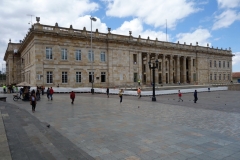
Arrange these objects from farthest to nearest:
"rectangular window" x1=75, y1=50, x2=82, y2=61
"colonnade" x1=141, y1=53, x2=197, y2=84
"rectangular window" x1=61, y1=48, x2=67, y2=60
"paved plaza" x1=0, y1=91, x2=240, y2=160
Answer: "colonnade" x1=141, y1=53, x2=197, y2=84, "rectangular window" x1=75, y1=50, x2=82, y2=61, "rectangular window" x1=61, y1=48, x2=67, y2=60, "paved plaza" x1=0, y1=91, x2=240, y2=160

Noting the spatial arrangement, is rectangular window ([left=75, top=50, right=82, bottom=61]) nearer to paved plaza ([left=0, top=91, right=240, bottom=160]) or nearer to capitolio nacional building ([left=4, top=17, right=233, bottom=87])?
capitolio nacional building ([left=4, top=17, right=233, bottom=87])

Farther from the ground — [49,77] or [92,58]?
[92,58]

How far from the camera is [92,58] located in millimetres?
35344

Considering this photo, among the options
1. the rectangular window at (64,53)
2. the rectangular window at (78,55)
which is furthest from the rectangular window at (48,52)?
the rectangular window at (78,55)

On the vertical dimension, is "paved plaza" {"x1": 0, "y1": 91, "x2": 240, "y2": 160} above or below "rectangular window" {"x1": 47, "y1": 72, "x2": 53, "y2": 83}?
below

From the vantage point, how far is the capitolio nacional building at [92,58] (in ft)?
101

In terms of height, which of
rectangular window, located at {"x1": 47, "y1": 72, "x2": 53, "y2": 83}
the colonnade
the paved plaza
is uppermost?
the colonnade

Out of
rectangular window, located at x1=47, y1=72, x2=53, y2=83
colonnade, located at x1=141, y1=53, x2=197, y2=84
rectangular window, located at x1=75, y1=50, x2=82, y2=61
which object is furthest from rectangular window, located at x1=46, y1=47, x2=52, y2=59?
colonnade, located at x1=141, y1=53, x2=197, y2=84

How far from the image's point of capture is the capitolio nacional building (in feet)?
101

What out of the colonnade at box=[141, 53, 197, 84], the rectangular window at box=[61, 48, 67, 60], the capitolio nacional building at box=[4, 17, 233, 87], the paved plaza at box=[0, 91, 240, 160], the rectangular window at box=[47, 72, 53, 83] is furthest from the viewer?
the colonnade at box=[141, 53, 197, 84]

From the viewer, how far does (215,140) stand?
6.46 m

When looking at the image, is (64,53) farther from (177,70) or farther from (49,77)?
(177,70)

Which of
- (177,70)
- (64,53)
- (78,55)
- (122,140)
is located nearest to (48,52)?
(64,53)

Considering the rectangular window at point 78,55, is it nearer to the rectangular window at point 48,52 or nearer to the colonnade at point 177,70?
the rectangular window at point 48,52
